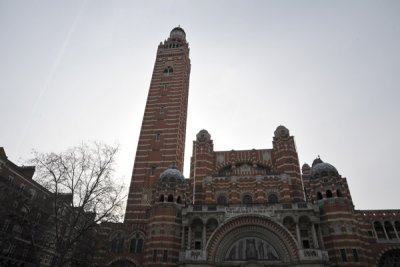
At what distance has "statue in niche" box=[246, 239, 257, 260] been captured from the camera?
1177 inches

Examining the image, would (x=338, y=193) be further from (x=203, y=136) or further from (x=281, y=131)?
(x=203, y=136)

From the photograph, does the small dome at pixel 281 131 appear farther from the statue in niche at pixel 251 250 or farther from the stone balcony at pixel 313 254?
the stone balcony at pixel 313 254

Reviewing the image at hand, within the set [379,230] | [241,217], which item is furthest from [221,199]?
[379,230]

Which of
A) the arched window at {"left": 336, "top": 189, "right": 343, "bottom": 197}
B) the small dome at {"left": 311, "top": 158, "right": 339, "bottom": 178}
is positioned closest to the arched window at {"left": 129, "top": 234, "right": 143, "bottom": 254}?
the small dome at {"left": 311, "top": 158, "right": 339, "bottom": 178}

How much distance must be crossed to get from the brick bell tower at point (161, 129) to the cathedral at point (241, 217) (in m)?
0.18

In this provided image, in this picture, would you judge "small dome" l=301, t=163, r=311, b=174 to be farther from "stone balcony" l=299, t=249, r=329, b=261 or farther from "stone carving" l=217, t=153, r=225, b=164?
"stone balcony" l=299, t=249, r=329, b=261

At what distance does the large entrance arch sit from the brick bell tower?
13012mm

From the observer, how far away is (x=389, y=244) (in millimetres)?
34344

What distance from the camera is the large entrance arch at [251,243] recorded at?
Answer: 29.5m

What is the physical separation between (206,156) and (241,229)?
12554 millimetres

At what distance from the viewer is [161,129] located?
4891cm

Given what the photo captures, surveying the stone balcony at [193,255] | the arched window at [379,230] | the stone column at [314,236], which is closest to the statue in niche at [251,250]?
the stone balcony at [193,255]

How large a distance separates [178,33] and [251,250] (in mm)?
50738

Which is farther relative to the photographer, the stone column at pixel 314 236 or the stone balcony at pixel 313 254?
the stone column at pixel 314 236
